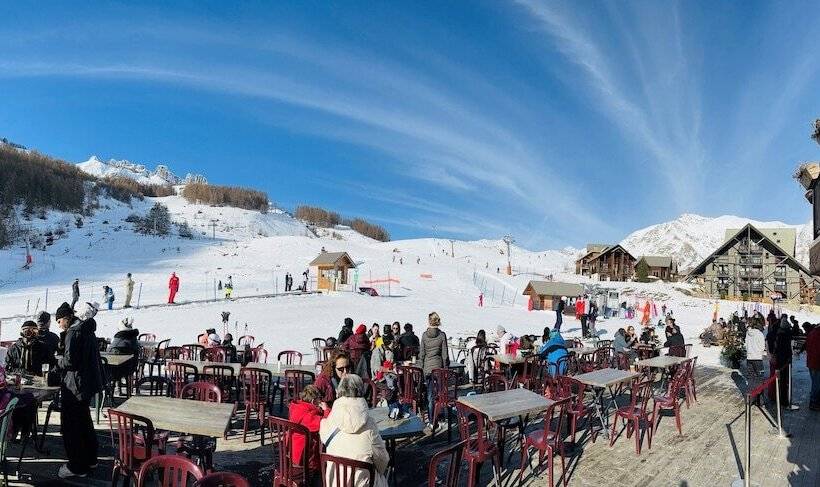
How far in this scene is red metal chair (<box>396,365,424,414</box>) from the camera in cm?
781

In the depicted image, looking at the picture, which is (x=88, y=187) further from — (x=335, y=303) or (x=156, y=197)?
(x=335, y=303)

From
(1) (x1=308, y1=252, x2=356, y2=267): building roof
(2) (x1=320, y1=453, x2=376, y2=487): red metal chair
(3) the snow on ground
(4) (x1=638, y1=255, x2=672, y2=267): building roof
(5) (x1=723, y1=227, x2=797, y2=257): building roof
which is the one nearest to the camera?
(2) (x1=320, y1=453, x2=376, y2=487): red metal chair

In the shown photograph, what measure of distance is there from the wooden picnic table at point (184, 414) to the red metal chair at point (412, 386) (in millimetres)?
3415

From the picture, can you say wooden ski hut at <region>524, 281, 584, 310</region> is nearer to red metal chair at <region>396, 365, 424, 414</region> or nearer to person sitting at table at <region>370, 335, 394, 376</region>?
person sitting at table at <region>370, 335, 394, 376</region>

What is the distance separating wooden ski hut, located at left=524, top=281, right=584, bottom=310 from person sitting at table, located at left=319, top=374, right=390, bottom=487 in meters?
33.0

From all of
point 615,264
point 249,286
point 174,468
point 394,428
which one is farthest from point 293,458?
point 615,264

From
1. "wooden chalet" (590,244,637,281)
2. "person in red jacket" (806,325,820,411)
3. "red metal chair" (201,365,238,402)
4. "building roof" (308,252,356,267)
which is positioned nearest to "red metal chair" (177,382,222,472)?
"red metal chair" (201,365,238,402)

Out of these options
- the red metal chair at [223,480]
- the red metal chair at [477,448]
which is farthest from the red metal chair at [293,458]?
the red metal chair at [477,448]

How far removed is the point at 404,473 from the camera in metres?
5.76

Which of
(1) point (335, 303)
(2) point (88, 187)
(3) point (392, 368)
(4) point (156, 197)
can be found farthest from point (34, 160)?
(3) point (392, 368)

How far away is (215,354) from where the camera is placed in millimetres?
9453

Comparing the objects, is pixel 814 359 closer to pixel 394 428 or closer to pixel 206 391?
pixel 394 428

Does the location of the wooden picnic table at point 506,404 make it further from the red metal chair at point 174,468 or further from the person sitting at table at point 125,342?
the person sitting at table at point 125,342

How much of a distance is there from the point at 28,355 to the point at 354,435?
19.5ft
